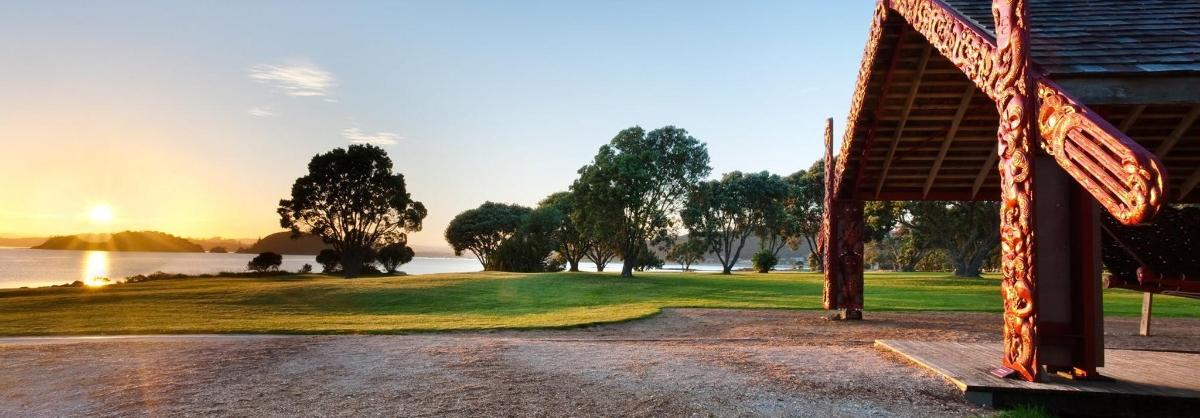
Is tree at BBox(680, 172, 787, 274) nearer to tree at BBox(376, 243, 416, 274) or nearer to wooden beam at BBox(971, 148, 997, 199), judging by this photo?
tree at BBox(376, 243, 416, 274)

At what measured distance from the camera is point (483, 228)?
67062 millimetres

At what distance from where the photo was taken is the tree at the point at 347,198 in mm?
48875

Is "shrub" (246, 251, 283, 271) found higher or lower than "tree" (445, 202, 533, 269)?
lower

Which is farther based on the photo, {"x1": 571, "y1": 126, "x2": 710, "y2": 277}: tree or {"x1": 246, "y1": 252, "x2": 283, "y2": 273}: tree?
{"x1": 246, "y1": 252, "x2": 283, "y2": 273}: tree

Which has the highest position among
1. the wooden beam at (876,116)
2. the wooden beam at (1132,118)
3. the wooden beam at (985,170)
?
the wooden beam at (876,116)

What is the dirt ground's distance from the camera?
5793 millimetres

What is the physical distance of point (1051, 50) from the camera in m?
7.18

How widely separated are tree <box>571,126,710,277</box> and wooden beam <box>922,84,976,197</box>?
22.6m

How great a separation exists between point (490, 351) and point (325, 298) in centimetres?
1620

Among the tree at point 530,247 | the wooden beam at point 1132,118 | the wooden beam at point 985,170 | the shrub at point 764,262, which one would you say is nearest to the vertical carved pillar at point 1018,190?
the wooden beam at point 1132,118

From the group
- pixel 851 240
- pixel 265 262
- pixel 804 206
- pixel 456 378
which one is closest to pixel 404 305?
pixel 851 240

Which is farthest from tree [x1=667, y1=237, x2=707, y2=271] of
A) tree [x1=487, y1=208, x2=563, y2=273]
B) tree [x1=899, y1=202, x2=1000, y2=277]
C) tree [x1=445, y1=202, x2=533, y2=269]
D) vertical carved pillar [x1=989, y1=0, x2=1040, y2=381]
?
vertical carved pillar [x1=989, y1=0, x2=1040, y2=381]

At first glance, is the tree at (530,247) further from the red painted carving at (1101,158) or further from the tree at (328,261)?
the red painted carving at (1101,158)

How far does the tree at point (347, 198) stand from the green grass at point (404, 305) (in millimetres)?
22235
